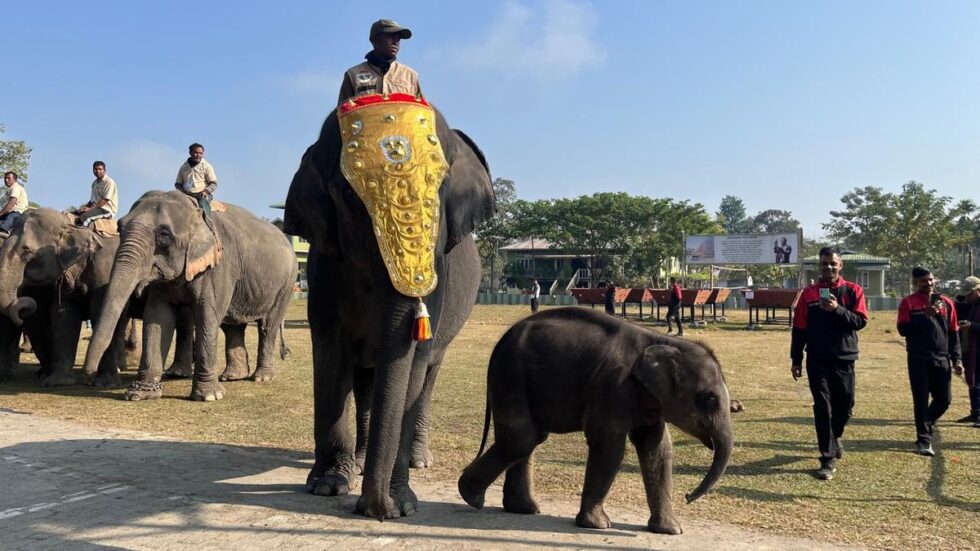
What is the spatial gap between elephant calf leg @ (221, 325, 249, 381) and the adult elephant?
730cm

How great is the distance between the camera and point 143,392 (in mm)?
9891

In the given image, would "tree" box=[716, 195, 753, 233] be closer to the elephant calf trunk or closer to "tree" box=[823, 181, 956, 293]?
"tree" box=[823, 181, 956, 293]

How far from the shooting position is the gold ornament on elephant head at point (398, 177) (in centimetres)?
453

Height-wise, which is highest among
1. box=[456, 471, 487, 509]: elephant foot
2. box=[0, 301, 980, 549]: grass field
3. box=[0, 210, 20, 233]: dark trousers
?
box=[0, 210, 20, 233]: dark trousers

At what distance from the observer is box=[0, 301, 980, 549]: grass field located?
17.5ft

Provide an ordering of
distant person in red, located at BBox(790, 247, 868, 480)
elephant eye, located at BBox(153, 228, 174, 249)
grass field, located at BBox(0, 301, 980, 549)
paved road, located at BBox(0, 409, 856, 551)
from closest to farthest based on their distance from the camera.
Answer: paved road, located at BBox(0, 409, 856, 551), grass field, located at BBox(0, 301, 980, 549), distant person in red, located at BBox(790, 247, 868, 480), elephant eye, located at BBox(153, 228, 174, 249)

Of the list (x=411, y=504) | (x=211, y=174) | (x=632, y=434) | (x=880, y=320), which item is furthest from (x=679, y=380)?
(x=880, y=320)

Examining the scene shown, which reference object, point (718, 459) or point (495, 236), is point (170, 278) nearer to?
point (718, 459)

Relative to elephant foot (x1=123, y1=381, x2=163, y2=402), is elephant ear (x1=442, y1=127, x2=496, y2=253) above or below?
above

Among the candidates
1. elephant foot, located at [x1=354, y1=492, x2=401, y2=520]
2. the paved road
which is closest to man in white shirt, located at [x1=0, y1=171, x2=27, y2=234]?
the paved road

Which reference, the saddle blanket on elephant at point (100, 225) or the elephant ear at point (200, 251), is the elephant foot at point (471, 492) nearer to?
the elephant ear at point (200, 251)

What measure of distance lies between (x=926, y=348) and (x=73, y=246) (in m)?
11.1

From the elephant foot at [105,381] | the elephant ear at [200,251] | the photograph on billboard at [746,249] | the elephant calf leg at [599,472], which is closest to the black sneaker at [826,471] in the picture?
the elephant calf leg at [599,472]

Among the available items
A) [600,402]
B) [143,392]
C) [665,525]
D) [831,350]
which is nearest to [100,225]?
[143,392]
